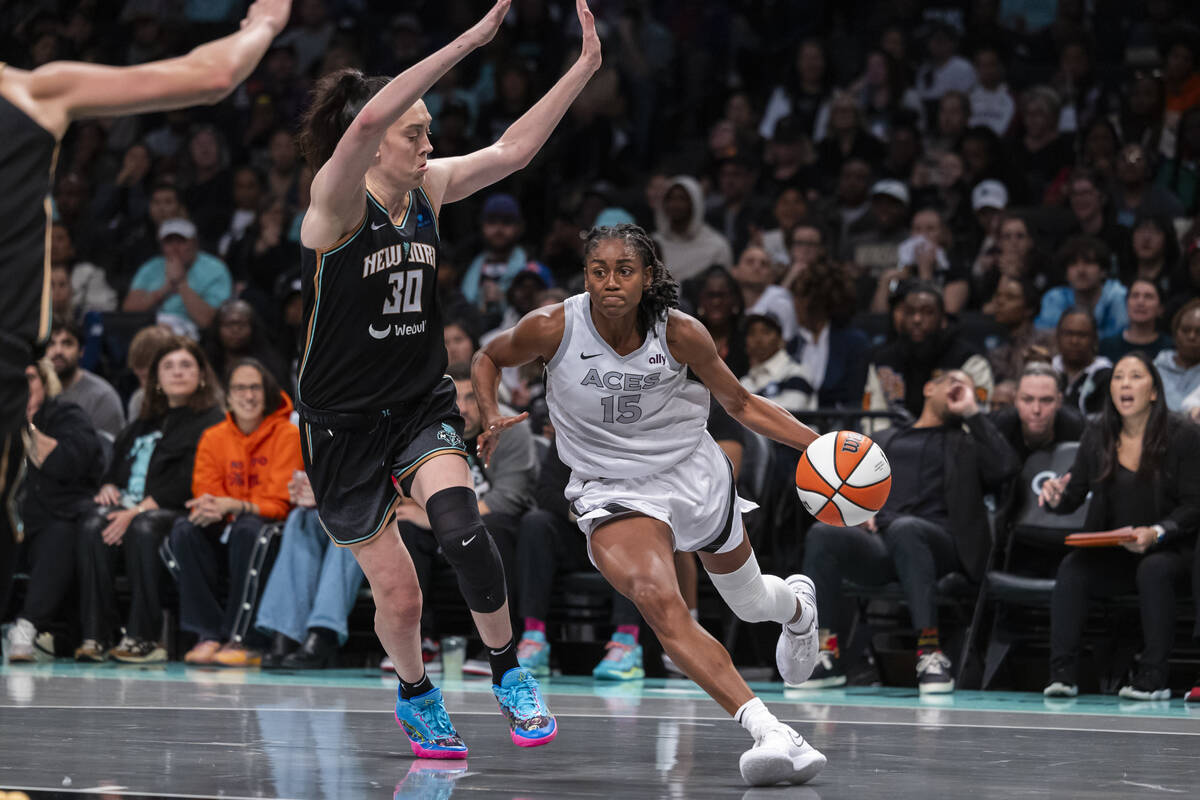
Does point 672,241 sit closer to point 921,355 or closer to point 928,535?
point 921,355

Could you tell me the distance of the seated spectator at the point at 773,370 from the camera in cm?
942

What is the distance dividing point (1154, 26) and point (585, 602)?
7434 mm

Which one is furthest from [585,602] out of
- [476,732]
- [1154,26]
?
[1154,26]

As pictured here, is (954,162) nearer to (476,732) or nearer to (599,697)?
(599,697)

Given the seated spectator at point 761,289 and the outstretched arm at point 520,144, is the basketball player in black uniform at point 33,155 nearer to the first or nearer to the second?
the outstretched arm at point 520,144

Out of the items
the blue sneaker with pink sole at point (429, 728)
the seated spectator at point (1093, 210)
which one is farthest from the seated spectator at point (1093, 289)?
the blue sneaker with pink sole at point (429, 728)

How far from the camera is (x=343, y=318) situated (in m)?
5.14

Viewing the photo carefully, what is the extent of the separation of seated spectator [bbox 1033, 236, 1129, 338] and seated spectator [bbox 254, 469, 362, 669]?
4515mm

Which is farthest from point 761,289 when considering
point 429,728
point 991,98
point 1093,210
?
point 429,728

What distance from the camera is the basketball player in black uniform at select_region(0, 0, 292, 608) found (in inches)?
141

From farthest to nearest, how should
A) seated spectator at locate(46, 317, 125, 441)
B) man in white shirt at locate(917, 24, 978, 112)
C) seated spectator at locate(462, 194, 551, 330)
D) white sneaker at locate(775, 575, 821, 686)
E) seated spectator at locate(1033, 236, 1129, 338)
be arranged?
man in white shirt at locate(917, 24, 978, 112), seated spectator at locate(462, 194, 551, 330), seated spectator at locate(46, 317, 125, 441), seated spectator at locate(1033, 236, 1129, 338), white sneaker at locate(775, 575, 821, 686)

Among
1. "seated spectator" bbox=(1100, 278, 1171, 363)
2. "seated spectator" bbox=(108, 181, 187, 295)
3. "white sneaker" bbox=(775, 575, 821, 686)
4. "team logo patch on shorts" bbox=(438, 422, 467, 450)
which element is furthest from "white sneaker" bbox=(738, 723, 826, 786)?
"seated spectator" bbox=(108, 181, 187, 295)

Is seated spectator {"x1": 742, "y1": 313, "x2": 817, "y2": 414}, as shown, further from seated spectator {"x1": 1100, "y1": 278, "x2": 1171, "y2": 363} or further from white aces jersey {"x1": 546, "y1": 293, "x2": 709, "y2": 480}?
white aces jersey {"x1": 546, "y1": 293, "x2": 709, "y2": 480}

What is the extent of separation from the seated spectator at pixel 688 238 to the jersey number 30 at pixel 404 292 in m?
6.20
